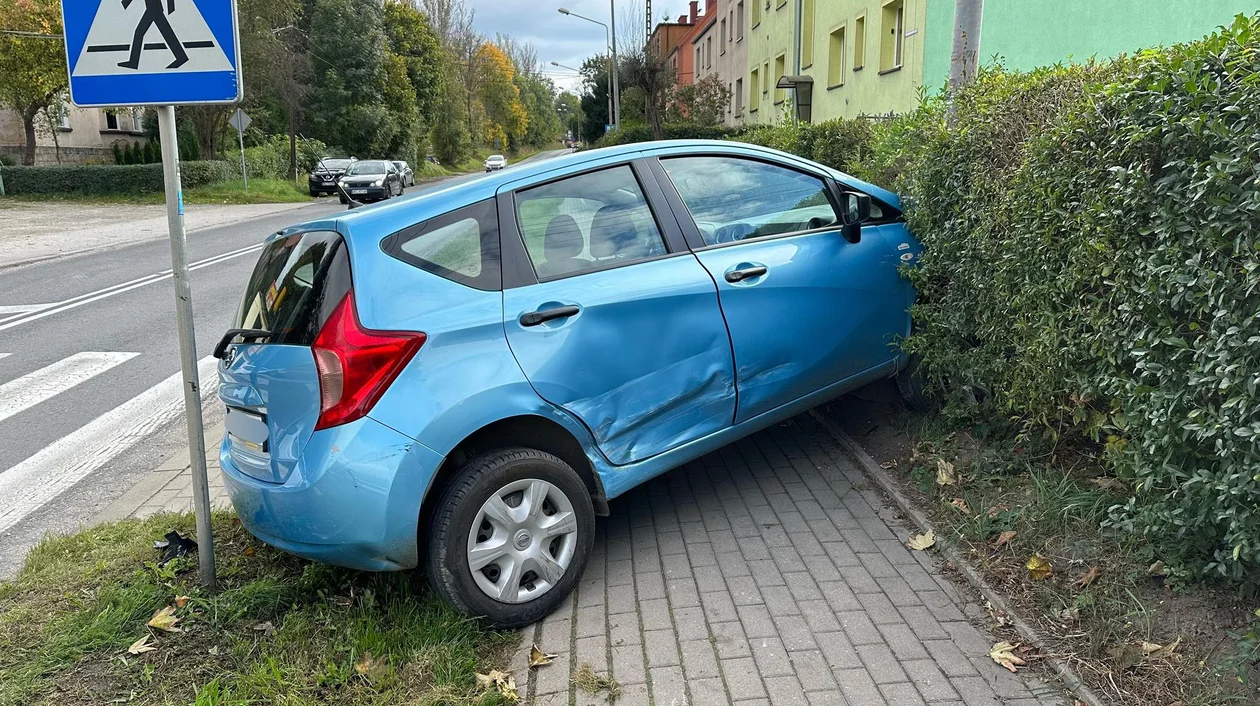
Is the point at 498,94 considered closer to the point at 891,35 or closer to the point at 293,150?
the point at 293,150

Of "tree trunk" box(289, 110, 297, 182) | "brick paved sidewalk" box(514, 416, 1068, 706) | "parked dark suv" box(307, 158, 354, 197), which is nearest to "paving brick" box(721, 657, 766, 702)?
"brick paved sidewalk" box(514, 416, 1068, 706)

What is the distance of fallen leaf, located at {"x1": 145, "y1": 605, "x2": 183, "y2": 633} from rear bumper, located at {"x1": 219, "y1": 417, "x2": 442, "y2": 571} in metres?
0.58

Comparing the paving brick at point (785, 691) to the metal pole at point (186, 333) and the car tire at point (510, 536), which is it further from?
Answer: the metal pole at point (186, 333)

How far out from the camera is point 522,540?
3141 millimetres

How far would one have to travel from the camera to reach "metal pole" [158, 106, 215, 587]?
324 cm

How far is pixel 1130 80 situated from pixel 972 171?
111cm

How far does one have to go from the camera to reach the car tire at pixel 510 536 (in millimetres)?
2996

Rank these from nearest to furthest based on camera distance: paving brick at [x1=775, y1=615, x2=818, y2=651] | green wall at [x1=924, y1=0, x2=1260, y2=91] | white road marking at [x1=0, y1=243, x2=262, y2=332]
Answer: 1. paving brick at [x1=775, y1=615, x2=818, y2=651]
2. white road marking at [x1=0, y1=243, x2=262, y2=332]
3. green wall at [x1=924, y1=0, x2=1260, y2=91]

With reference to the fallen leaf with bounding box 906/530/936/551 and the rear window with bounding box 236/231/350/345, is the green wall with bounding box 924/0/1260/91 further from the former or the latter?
the rear window with bounding box 236/231/350/345

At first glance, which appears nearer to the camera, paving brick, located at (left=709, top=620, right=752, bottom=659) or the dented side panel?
paving brick, located at (left=709, top=620, right=752, bottom=659)

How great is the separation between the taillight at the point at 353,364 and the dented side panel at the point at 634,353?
429 mm

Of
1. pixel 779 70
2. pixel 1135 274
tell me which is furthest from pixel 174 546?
pixel 779 70

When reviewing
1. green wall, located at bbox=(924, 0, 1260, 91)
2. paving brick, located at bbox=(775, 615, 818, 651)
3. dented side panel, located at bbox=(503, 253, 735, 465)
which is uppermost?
green wall, located at bbox=(924, 0, 1260, 91)

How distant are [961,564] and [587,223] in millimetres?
2041
